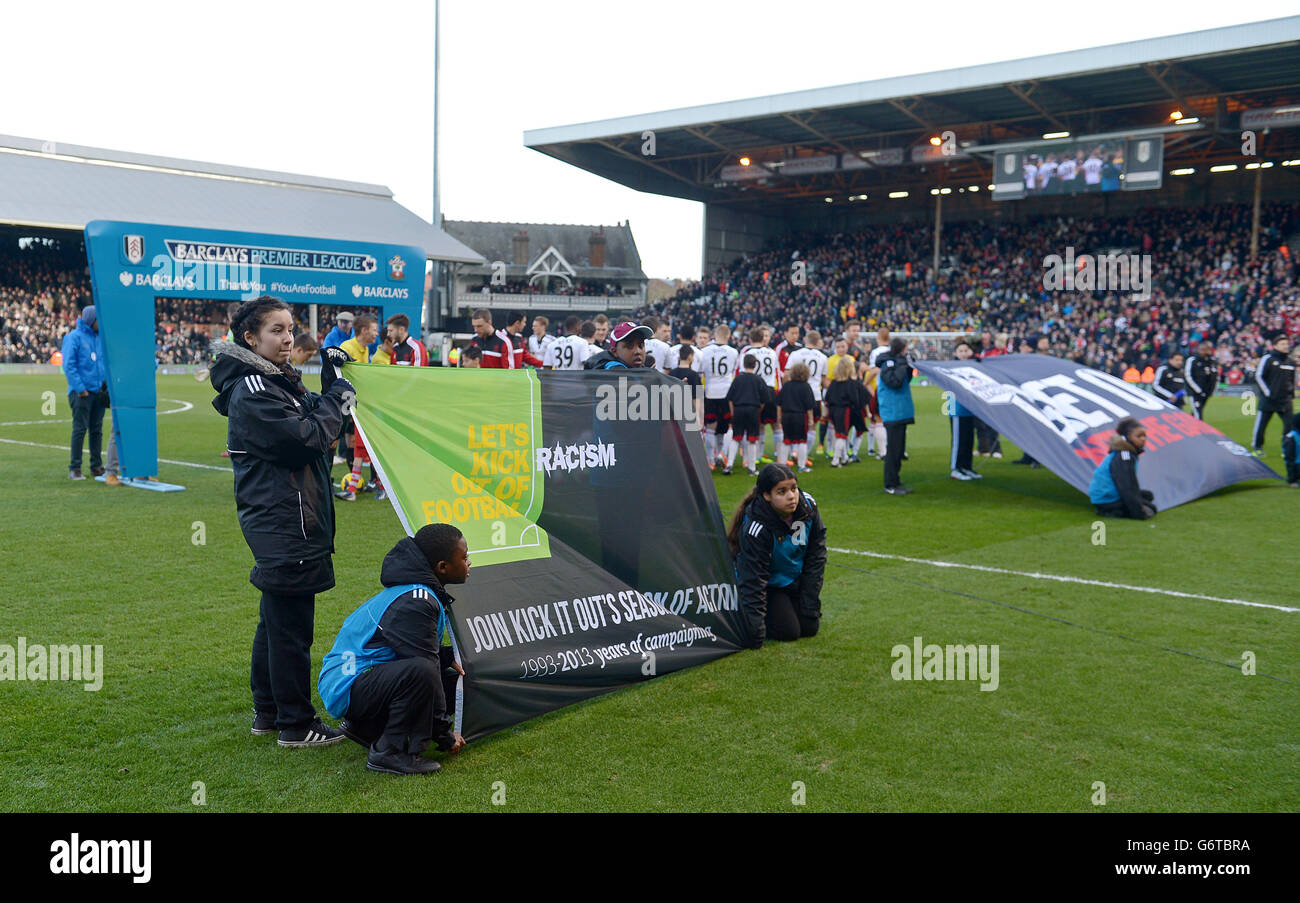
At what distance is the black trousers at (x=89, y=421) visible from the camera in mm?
11570

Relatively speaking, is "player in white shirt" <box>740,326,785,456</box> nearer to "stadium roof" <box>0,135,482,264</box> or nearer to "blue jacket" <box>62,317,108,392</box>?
"blue jacket" <box>62,317,108,392</box>

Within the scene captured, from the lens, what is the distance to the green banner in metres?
4.46

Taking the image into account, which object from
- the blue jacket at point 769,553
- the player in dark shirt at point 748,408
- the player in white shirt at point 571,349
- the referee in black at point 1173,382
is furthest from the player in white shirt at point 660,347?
the referee in black at point 1173,382

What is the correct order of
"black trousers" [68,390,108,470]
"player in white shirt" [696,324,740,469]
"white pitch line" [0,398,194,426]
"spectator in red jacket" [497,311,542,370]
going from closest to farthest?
1. "black trousers" [68,390,108,470]
2. "spectator in red jacket" [497,311,542,370]
3. "player in white shirt" [696,324,740,469]
4. "white pitch line" [0,398,194,426]

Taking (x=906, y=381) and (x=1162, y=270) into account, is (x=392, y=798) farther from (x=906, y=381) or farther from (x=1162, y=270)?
(x=1162, y=270)

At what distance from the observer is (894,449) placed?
38.3ft

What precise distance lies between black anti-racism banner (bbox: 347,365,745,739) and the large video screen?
101ft

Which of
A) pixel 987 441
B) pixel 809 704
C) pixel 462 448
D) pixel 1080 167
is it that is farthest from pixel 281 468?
pixel 1080 167

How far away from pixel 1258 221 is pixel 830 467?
101 ft

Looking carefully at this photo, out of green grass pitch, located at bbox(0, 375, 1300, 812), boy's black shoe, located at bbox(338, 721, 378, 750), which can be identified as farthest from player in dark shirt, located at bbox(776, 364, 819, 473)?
boy's black shoe, located at bbox(338, 721, 378, 750)

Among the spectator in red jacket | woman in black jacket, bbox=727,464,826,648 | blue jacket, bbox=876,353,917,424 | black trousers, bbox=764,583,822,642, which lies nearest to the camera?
woman in black jacket, bbox=727,464,826,648

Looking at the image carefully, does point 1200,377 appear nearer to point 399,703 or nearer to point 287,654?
point 399,703

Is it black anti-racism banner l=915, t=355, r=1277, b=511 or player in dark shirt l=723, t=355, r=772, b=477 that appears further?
player in dark shirt l=723, t=355, r=772, b=477
